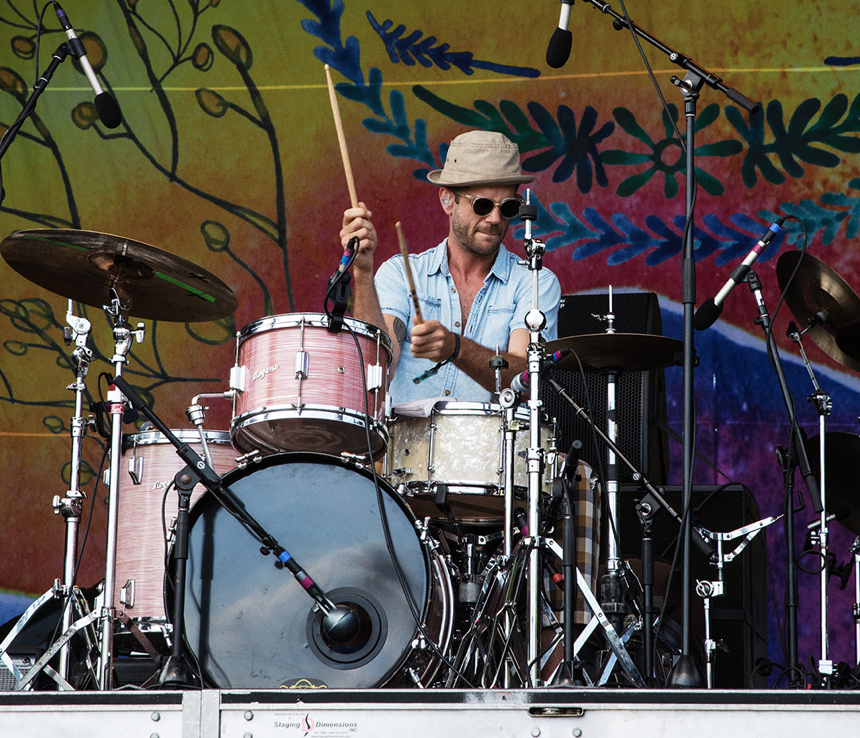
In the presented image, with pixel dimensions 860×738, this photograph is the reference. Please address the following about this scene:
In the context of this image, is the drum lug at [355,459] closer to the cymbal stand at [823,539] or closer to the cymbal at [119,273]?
the cymbal at [119,273]

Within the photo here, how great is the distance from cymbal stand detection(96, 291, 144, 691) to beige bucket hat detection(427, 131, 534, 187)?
1.60 m

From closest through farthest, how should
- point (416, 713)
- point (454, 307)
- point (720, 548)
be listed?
point (416, 713) < point (720, 548) < point (454, 307)

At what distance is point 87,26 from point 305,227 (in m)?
1.46

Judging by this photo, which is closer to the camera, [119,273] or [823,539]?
[119,273]

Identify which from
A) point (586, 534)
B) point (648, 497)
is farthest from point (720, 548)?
point (586, 534)

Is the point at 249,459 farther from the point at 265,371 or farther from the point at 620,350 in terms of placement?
the point at 620,350

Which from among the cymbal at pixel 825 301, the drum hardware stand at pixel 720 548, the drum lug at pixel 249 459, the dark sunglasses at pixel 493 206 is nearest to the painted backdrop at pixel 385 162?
the dark sunglasses at pixel 493 206

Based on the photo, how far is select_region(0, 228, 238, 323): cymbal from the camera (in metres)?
3.46

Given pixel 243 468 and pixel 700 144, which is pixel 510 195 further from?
pixel 243 468

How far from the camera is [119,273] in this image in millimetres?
3578

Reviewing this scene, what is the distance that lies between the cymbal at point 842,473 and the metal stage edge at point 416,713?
6.13 feet

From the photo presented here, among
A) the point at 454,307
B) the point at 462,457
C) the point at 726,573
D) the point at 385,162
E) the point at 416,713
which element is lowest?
the point at 416,713

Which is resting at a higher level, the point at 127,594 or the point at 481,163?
the point at 481,163

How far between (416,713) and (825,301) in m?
2.40
